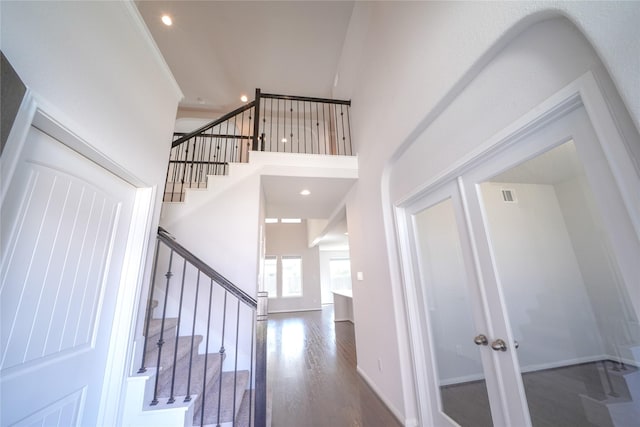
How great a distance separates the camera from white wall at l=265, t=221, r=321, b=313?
952 centimetres

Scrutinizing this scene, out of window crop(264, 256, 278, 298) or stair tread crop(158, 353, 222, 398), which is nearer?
stair tread crop(158, 353, 222, 398)

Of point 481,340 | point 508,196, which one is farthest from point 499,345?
point 508,196

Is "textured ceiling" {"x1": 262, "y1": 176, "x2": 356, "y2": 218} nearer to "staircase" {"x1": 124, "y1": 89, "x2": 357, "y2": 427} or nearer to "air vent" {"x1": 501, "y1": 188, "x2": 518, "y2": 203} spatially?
"staircase" {"x1": 124, "y1": 89, "x2": 357, "y2": 427}

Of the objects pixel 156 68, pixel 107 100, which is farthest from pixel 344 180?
pixel 107 100

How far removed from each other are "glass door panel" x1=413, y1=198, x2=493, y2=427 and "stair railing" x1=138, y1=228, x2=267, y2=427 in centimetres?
144

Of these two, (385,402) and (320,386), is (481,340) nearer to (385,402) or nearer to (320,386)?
(385,402)

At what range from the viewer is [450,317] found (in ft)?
5.99

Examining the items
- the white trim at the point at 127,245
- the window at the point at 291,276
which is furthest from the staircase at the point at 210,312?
the window at the point at 291,276

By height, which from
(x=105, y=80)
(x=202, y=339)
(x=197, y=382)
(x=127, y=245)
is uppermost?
(x=105, y=80)

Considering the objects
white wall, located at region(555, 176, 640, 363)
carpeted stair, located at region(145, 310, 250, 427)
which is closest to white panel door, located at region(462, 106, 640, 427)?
white wall, located at region(555, 176, 640, 363)

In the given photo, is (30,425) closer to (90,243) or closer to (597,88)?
(90,243)

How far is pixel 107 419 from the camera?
54.5 inches

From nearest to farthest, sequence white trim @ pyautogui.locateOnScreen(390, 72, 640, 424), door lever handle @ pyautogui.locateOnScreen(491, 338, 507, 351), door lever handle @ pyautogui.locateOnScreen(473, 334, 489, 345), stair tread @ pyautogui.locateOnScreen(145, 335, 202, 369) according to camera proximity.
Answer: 1. white trim @ pyautogui.locateOnScreen(390, 72, 640, 424)
2. door lever handle @ pyautogui.locateOnScreen(491, 338, 507, 351)
3. door lever handle @ pyautogui.locateOnScreen(473, 334, 489, 345)
4. stair tread @ pyautogui.locateOnScreen(145, 335, 202, 369)

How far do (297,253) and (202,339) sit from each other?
7422 millimetres
